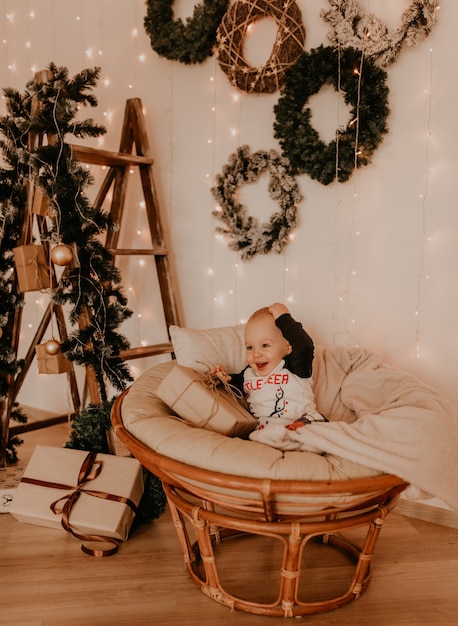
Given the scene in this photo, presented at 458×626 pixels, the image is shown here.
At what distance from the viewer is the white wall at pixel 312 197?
7.18ft

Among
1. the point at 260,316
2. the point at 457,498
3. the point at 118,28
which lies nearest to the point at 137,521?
the point at 260,316

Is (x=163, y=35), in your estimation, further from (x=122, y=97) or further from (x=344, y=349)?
(x=344, y=349)

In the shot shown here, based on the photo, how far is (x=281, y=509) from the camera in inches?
57.6

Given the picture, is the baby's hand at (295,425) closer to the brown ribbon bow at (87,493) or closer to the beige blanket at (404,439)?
the beige blanket at (404,439)

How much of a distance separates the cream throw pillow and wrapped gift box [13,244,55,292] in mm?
604

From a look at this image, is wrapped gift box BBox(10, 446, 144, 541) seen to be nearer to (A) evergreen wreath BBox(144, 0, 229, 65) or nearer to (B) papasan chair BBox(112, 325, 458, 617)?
(B) papasan chair BBox(112, 325, 458, 617)

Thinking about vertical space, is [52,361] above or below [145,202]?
below

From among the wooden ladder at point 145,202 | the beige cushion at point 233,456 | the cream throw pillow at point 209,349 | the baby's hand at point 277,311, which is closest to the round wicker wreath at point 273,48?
the wooden ladder at point 145,202

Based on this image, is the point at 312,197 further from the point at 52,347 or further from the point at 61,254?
the point at 52,347

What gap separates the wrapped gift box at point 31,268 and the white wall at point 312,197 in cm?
76

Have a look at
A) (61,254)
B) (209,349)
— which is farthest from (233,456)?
(61,254)

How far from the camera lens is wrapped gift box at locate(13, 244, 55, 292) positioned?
2.31 m

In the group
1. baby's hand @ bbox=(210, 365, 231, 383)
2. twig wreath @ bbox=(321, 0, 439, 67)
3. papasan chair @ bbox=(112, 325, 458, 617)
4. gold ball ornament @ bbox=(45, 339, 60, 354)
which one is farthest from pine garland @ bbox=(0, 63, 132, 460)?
twig wreath @ bbox=(321, 0, 439, 67)

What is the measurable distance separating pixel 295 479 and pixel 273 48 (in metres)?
1.84
